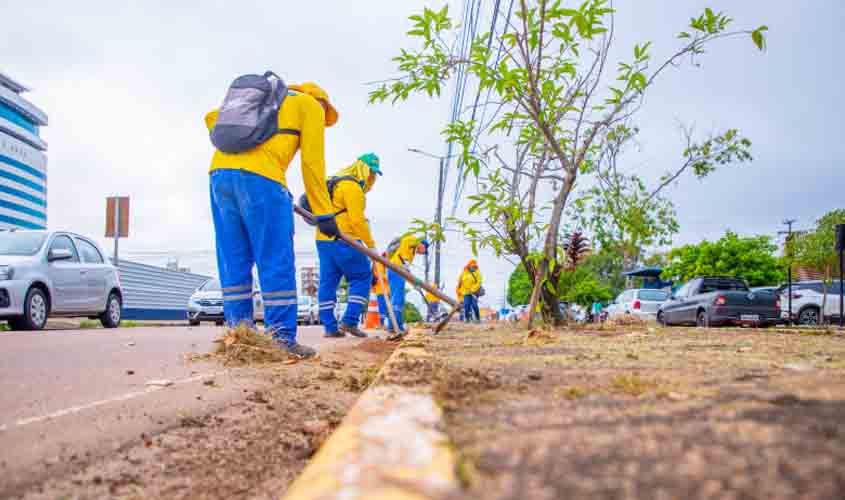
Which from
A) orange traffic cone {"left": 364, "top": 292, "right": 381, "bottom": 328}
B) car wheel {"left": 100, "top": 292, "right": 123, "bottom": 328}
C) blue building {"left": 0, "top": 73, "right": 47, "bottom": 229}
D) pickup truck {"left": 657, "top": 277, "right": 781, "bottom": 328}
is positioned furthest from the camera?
blue building {"left": 0, "top": 73, "right": 47, "bottom": 229}

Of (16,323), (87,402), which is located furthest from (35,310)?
(87,402)

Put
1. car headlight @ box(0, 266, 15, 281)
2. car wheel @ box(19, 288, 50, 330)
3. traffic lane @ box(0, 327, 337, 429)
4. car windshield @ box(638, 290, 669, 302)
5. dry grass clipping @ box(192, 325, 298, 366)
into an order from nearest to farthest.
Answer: traffic lane @ box(0, 327, 337, 429) < dry grass clipping @ box(192, 325, 298, 366) < car headlight @ box(0, 266, 15, 281) < car wheel @ box(19, 288, 50, 330) < car windshield @ box(638, 290, 669, 302)

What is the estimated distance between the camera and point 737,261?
29.3 m

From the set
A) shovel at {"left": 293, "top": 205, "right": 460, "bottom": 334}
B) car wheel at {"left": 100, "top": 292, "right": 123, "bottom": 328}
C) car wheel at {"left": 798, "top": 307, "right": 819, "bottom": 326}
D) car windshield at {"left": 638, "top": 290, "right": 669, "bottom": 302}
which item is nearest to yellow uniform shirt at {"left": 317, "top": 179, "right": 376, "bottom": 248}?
shovel at {"left": 293, "top": 205, "right": 460, "bottom": 334}

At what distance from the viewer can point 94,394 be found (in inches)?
104

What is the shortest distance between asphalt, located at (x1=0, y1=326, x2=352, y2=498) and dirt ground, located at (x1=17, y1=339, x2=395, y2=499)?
7cm

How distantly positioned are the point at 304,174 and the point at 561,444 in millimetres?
3973

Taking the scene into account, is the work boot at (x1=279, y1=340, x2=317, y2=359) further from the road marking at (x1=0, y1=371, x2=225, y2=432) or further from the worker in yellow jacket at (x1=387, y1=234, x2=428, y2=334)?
the worker in yellow jacket at (x1=387, y1=234, x2=428, y2=334)

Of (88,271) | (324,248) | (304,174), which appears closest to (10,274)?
(88,271)

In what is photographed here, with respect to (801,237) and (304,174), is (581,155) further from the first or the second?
(801,237)

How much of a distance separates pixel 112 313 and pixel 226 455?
9892 mm

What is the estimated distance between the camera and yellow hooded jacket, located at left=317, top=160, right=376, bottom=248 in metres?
7.06

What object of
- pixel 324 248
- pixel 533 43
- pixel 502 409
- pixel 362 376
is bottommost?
pixel 362 376

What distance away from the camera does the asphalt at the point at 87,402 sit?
1.70 metres
